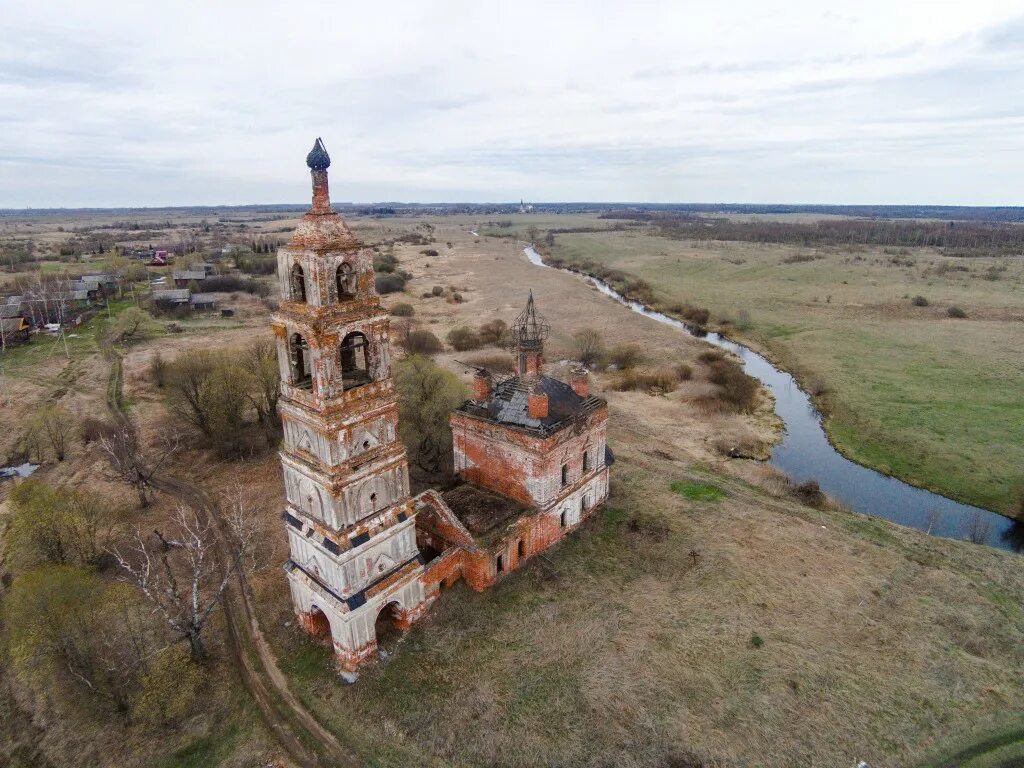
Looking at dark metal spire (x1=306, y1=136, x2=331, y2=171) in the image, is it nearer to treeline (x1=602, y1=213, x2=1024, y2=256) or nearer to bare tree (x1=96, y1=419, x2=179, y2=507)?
bare tree (x1=96, y1=419, x2=179, y2=507)

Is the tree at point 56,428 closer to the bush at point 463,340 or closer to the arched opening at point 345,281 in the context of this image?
the arched opening at point 345,281

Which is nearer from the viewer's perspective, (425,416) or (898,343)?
(425,416)

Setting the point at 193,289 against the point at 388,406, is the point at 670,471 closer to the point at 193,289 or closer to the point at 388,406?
the point at 388,406

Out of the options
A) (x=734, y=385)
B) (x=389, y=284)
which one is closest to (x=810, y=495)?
(x=734, y=385)

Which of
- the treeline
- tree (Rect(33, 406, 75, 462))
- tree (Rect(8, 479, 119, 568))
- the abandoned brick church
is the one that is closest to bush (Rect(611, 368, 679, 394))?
the abandoned brick church

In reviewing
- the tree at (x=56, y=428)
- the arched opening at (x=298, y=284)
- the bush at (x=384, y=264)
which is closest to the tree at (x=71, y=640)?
the arched opening at (x=298, y=284)

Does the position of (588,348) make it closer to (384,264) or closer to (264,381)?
(264,381)
